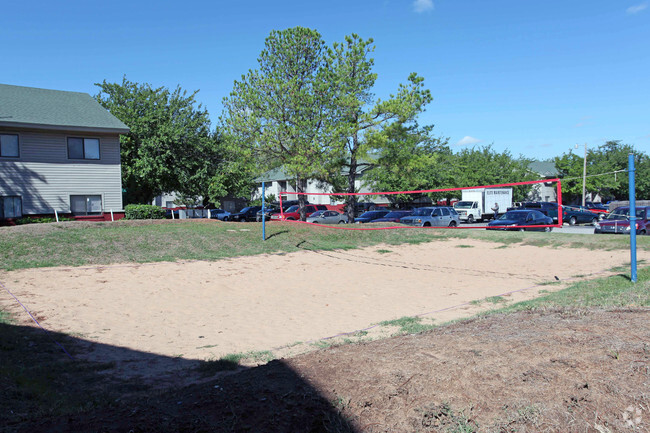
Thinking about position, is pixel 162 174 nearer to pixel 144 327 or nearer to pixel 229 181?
pixel 229 181

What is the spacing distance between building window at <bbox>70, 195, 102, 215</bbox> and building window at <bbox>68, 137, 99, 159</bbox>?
229 centimetres

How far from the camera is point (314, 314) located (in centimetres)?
947

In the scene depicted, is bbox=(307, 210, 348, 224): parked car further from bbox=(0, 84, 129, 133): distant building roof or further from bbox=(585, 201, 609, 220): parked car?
bbox=(585, 201, 609, 220): parked car

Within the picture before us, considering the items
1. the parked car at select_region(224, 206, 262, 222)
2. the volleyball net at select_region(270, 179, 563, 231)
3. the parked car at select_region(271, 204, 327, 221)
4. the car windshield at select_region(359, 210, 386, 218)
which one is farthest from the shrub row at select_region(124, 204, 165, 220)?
the car windshield at select_region(359, 210, 386, 218)

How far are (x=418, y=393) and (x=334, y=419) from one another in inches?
30.4

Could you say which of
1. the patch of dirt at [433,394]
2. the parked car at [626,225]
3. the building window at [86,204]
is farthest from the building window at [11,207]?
the parked car at [626,225]

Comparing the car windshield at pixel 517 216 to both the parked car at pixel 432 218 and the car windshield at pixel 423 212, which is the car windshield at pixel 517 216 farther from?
the car windshield at pixel 423 212

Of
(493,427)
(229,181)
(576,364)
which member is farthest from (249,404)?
(229,181)

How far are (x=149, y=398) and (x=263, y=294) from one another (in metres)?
7.18

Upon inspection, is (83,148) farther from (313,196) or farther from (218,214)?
(313,196)

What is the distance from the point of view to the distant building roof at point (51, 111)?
24203 millimetres

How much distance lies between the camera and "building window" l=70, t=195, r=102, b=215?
26000 mm

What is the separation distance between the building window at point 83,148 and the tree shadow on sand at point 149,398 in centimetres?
Answer: 2214

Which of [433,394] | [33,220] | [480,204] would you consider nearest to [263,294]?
[433,394]
